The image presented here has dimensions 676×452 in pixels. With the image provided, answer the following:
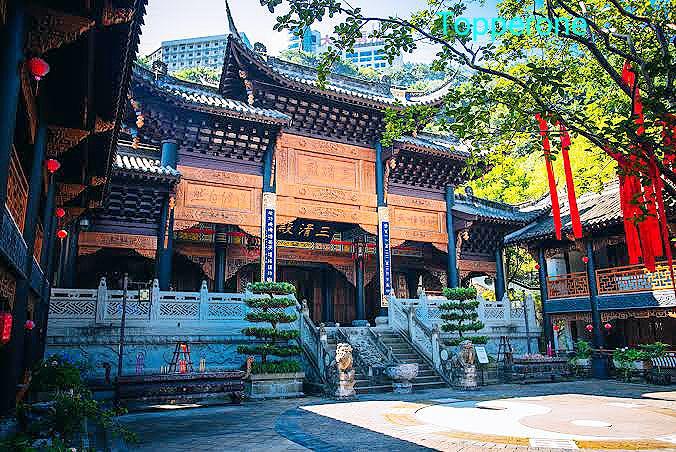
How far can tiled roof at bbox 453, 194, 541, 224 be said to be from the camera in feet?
61.7

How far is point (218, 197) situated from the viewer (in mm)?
14484

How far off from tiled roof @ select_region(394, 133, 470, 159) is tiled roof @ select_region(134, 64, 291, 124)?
4.69 m

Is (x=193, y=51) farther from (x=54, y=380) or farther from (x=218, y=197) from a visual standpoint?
(x=54, y=380)

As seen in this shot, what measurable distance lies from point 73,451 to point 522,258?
2846 cm

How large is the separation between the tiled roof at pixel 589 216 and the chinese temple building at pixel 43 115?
14849 millimetres

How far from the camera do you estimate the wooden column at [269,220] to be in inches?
558

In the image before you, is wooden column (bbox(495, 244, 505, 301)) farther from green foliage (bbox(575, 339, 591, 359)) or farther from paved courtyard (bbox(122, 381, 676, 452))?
paved courtyard (bbox(122, 381, 676, 452))

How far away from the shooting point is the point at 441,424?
24.5ft

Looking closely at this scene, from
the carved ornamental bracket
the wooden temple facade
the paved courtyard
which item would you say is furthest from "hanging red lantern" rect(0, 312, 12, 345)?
the wooden temple facade

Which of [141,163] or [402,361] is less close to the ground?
[141,163]

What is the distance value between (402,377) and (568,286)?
392 inches

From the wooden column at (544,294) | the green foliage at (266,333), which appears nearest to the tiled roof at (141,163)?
the green foliage at (266,333)

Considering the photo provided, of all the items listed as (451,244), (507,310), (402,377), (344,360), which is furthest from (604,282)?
(344,360)

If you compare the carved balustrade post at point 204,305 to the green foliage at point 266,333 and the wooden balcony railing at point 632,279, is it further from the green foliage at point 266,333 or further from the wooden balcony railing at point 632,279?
the wooden balcony railing at point 632,279
